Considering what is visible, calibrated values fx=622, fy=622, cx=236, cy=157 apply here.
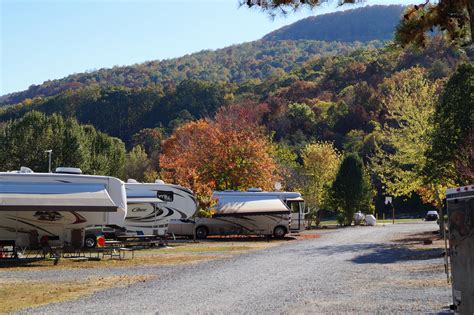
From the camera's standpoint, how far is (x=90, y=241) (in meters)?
30.1

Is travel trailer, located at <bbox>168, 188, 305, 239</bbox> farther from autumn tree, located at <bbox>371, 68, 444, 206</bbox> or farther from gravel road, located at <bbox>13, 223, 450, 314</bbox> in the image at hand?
gravel road, located at <bbox>13, 223, 450, 314</bbox>

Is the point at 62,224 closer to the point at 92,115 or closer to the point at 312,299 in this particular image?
the point at 312,299

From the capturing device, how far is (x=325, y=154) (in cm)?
5922

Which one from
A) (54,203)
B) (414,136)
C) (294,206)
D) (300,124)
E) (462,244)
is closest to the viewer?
(462,244)

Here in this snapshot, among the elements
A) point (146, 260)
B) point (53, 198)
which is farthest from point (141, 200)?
point (53, 198)

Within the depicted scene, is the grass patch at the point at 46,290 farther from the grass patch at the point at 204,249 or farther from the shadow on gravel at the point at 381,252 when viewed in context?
the grass patch at the point at 204,249

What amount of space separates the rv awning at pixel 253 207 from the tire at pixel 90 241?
8804 millimetres

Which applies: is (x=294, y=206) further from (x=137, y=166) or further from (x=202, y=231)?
(x=137, y=166)

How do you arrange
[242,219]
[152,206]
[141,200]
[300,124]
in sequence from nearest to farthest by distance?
[141,200], [152,206], [242,219], [300,124]

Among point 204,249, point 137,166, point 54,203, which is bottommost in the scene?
point 204,249

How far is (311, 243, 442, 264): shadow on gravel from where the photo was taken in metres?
21.4

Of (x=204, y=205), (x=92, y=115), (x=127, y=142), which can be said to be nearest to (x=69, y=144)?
(x=204, y=205)

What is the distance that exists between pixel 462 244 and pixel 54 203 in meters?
16.2

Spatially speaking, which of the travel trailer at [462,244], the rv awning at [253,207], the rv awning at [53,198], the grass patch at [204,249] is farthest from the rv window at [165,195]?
the travel trailer at [462,244]
